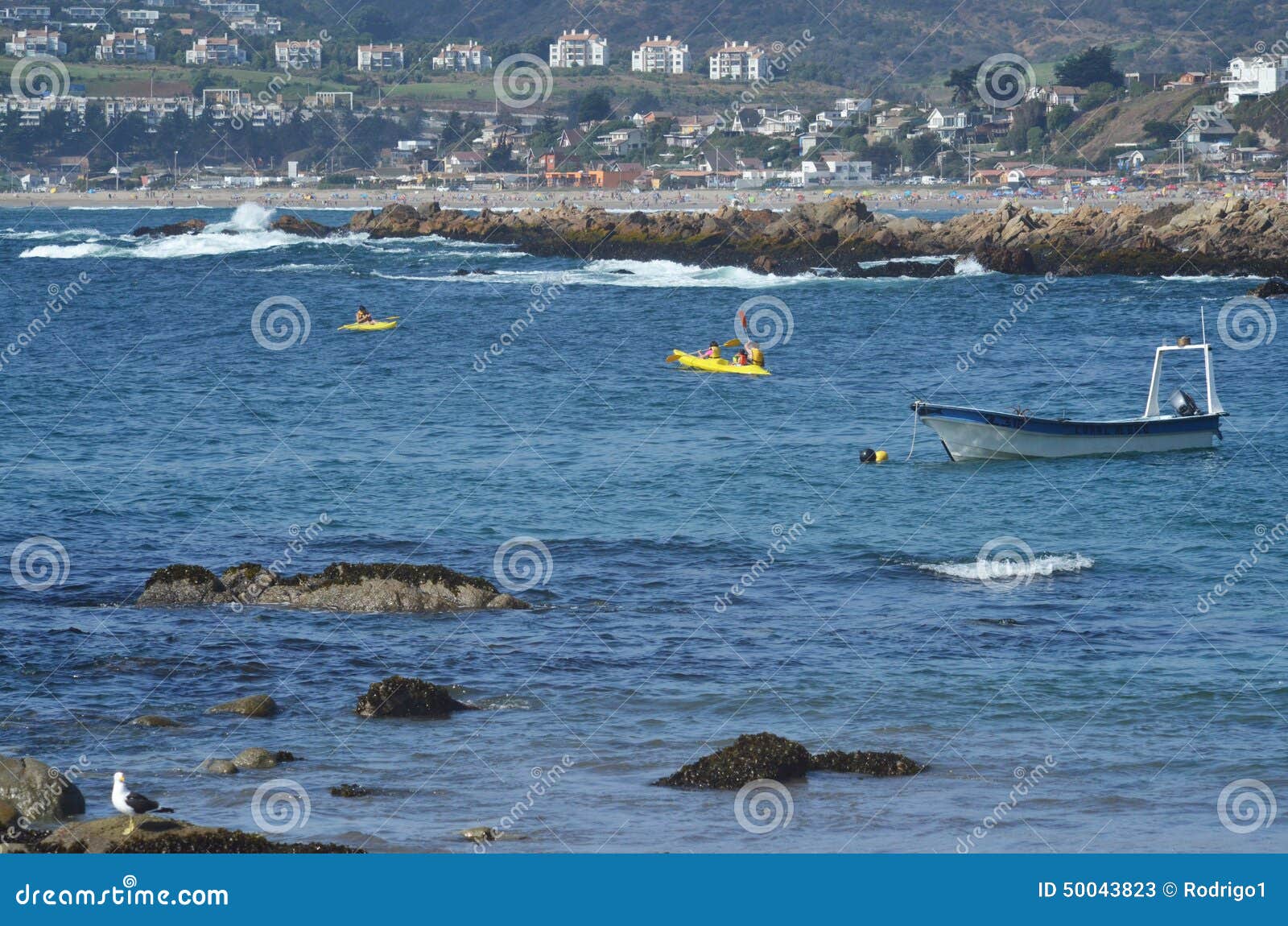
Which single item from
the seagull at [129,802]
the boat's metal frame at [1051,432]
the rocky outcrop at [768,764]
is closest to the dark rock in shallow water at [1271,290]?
the boat's metal frame at [1051,432]

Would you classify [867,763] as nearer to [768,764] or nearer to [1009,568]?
[768,764]

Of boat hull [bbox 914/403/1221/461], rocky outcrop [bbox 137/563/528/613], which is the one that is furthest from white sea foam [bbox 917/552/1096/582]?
boat hull [bbox 914/403/1221/461]

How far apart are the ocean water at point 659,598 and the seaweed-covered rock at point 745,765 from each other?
308 millimetres

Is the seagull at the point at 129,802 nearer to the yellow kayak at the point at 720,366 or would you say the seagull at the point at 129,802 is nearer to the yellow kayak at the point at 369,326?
the yellow kayak at the point at 720,366

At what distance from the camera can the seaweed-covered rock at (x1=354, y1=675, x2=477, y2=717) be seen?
16.8 meters

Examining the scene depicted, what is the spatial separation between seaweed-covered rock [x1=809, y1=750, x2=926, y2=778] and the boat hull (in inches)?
692

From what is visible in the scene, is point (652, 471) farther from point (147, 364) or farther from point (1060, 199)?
point (1060, 199)

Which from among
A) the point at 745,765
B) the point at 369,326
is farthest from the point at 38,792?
the point at 369,326

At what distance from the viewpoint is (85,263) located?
98.9 metres

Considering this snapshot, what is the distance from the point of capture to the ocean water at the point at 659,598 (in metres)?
14.4

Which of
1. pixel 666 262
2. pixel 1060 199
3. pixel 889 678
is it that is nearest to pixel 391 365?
pixel 889 678

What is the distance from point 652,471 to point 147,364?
24853 mm

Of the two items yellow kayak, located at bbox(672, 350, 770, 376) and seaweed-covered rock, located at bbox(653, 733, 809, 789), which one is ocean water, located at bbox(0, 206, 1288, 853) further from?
yellow kayak, located at bbox(672, 350, 770, 376)

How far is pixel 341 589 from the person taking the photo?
21.5 m
